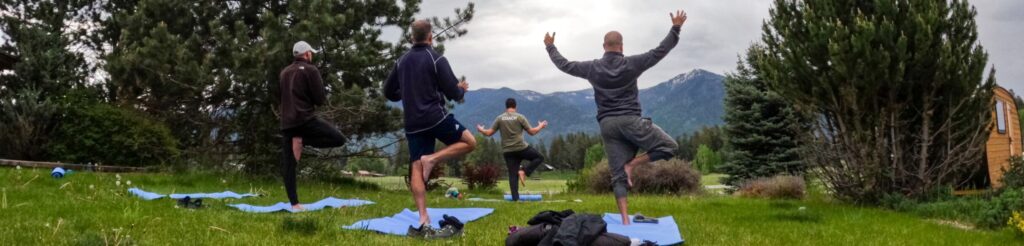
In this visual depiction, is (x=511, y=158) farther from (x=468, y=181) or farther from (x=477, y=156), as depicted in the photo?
(x=477, y=156)

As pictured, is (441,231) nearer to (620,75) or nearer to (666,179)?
(620,75)

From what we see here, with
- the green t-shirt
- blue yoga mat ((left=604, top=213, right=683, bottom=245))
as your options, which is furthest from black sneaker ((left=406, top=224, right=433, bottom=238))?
the green t-shirt

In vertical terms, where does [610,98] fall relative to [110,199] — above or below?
above

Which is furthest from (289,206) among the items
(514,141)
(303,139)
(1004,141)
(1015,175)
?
(1004,141)

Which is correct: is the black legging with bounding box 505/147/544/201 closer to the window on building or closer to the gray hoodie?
the gray hoodie

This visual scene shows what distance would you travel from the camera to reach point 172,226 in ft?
15.8

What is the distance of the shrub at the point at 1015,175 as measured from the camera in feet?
29.8

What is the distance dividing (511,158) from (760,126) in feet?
42.7

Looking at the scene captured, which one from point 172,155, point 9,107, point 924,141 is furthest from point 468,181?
point 924,141

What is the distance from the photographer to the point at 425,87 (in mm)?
5523

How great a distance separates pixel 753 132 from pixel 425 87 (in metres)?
18.0

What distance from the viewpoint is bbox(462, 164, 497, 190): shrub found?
66.0 feet

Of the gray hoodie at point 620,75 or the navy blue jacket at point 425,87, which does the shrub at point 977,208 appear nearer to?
the gray hoodie at point 620,75

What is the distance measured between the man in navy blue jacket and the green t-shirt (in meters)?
5.14
